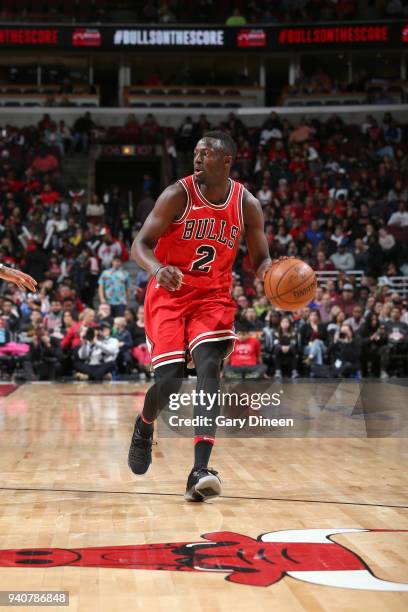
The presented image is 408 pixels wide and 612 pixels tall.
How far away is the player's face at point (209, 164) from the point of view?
514cm

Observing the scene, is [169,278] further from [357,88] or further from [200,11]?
[200,11]

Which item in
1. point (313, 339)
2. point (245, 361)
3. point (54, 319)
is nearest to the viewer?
point (245, 361)

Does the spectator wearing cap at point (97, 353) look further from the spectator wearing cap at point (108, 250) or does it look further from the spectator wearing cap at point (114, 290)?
the spectator wearing cap at point (108, 250)

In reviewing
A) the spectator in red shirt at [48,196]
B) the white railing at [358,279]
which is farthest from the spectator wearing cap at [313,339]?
the spectator in red shirt at [48,196]

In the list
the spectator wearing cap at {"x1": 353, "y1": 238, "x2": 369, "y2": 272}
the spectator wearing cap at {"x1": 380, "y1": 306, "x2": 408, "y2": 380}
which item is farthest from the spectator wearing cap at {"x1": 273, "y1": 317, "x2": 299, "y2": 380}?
the spectator wearing cap at {"x1": 353, "y1": 238, "x2": 369, "y2": 272}

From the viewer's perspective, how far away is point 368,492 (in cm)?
499

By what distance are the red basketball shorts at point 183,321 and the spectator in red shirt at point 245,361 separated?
8135 mm

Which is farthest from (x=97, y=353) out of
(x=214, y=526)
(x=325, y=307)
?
(x=214, y=526)

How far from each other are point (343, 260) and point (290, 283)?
42.7 feet

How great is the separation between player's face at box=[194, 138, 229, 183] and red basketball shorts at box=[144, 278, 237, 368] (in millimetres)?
634

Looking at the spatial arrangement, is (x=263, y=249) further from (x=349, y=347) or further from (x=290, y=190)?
(x=290, y=190)

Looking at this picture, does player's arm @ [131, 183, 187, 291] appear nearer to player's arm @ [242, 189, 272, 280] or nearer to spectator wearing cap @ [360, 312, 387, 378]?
player's arm @ [242, 189, 272, 280]

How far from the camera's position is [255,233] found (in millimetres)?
5422

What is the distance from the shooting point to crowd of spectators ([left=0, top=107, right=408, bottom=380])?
14.5m
